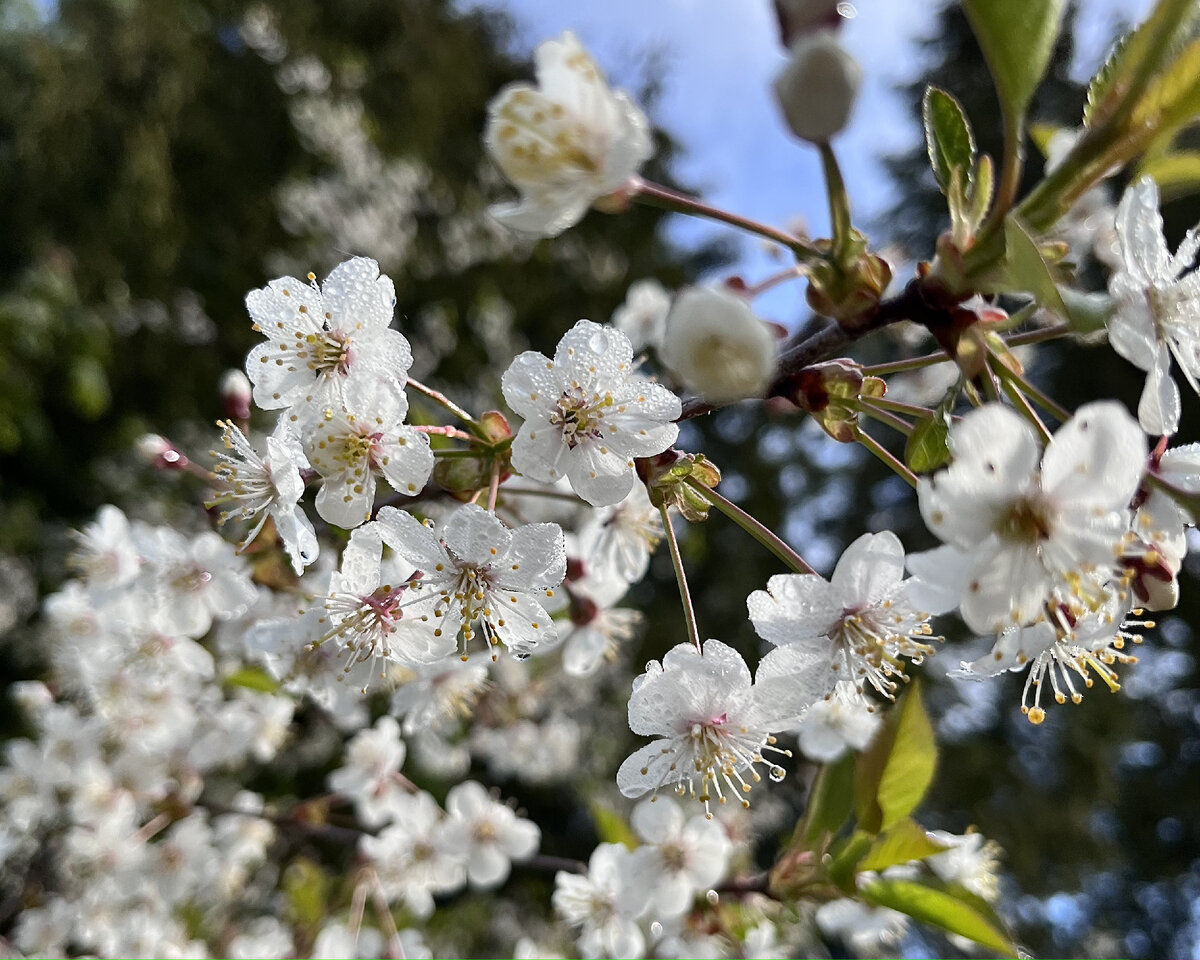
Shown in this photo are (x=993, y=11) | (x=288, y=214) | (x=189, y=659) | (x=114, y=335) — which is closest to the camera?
(x=993, y=11)

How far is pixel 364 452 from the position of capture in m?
0.81

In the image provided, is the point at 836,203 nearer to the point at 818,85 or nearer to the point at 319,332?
the point at 818,85

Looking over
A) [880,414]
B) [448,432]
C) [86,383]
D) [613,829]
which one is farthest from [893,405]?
[86,383]

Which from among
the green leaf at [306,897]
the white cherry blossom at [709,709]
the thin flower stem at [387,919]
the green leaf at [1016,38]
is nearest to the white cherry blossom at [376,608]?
the white cherry blossom at [709,709]

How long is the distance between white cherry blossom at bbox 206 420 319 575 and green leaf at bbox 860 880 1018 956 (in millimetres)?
889

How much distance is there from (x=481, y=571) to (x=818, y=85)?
0.54m

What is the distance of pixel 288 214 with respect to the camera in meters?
5.11

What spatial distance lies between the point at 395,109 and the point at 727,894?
5584mm

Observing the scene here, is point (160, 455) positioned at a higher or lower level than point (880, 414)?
lower

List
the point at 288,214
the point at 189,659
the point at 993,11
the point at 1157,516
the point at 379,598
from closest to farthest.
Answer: the point at 993,11, the point at 1157,516, the point at 379,598, the point at 189,659, the point at 288,214

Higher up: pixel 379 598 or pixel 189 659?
pixel 379 598

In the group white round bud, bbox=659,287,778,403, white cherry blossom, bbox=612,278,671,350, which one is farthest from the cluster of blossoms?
white cherry blossom, bbox=612,278,671,350

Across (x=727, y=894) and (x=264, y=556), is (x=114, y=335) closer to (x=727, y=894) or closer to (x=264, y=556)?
(x=264, y=556)

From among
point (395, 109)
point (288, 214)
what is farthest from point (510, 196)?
point (288, 214)
